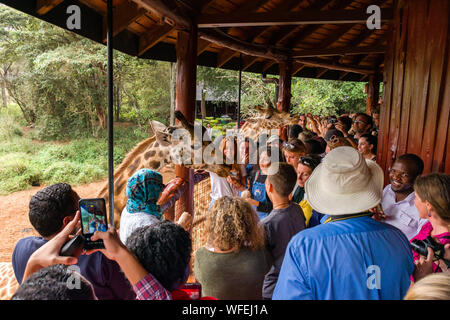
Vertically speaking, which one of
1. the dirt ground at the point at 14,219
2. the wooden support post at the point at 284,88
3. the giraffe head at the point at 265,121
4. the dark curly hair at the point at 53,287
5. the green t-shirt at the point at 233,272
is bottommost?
the dirt ground at the point at 14,219

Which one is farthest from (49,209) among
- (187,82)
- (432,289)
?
(187,82)

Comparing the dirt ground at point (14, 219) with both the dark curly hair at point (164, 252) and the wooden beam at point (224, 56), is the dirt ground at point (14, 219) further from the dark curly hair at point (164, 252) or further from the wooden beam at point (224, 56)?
the dark curly hair at point (164, 252)

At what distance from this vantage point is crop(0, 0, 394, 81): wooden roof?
13.1 ft

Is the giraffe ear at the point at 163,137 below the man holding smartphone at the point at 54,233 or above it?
above

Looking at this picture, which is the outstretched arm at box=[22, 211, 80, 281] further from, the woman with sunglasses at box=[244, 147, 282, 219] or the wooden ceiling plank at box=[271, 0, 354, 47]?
the wooden ceiling plank at box=[271, 0, 354, 47]

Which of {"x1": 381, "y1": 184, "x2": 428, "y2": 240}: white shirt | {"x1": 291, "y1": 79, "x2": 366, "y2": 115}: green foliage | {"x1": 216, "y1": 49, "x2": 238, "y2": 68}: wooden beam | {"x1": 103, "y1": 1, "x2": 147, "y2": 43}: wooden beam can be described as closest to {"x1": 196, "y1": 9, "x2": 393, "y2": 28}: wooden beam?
{"x1": 103, "y1": 1, "x2": 147, "y2": 43}: wooden beam

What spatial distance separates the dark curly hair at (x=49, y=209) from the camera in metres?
1.75

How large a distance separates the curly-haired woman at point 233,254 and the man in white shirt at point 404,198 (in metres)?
1.31

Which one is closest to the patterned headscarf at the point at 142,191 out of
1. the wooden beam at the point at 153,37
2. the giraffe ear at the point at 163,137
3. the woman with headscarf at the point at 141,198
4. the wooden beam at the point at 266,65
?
the woman with headscarf at the point at 141,198

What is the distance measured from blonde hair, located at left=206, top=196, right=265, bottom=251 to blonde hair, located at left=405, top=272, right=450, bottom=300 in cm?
111

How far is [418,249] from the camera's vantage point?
1826 millimetres

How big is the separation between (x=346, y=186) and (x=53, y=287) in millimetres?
1377

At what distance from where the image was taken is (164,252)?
150 cm
